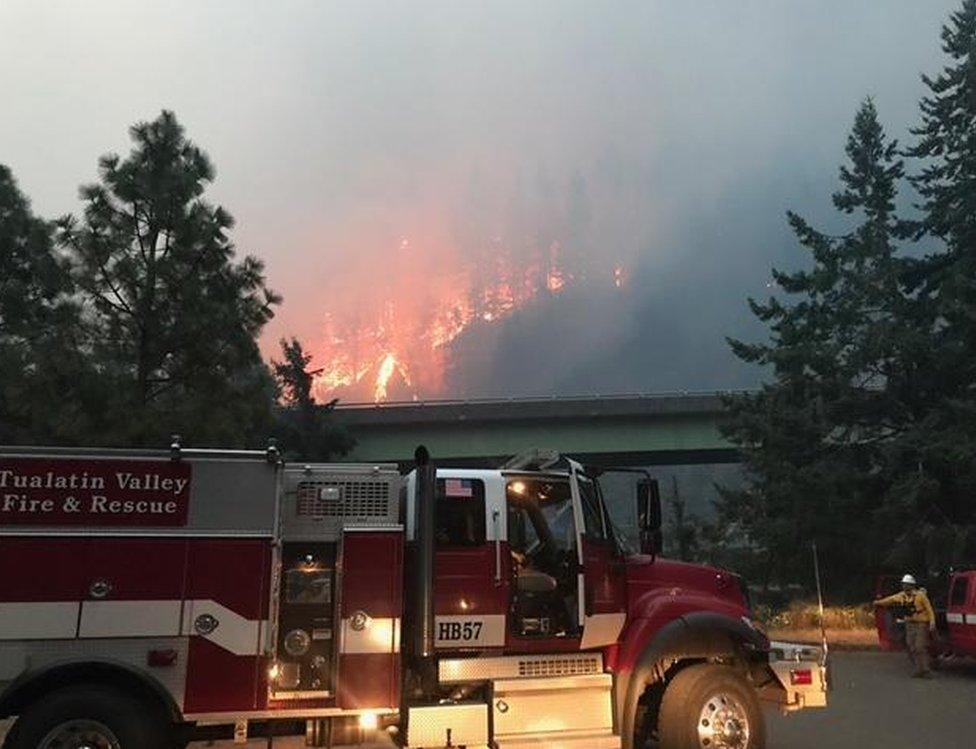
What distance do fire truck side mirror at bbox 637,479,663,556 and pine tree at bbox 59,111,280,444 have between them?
8289mm

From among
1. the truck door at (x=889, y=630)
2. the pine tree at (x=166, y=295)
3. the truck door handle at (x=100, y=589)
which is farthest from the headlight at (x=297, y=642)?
the truck door at (x=889, y=630)

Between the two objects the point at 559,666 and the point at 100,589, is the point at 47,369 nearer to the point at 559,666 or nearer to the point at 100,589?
the point at 100,589

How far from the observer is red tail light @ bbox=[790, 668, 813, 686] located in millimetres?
8219

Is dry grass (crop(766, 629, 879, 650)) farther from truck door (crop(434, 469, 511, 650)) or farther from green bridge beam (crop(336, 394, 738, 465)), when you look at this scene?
green bridge beam (crop(336, 394, 738, 465))

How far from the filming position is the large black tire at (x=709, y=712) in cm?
753

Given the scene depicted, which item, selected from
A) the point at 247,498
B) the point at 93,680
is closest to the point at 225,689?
the point at 93,680

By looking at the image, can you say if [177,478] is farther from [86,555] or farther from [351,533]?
[351,533]

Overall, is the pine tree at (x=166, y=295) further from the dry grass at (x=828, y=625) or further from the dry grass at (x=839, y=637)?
the dry grass at (x=828, y=625)

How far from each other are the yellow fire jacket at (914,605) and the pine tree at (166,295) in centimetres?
1094

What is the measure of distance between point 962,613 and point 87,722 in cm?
1282

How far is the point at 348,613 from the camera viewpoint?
6871 millimetres

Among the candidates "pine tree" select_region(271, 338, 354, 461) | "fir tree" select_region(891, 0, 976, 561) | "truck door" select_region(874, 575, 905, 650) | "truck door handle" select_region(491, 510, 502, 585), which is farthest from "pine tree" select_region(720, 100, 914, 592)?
"truck door handle" select_region(491, 510, 502, 585)

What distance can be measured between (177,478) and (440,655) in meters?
2.59

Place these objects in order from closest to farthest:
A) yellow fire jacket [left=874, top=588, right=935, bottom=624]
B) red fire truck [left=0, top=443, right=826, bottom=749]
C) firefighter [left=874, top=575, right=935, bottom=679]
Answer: red fire truck [left=0, top=443, right=826, bottom=749]
firefighter [left=874, top=575, right=935, bottom=679]
yellow fire jacket [left=874, top=588, right=935, bottom=624]
